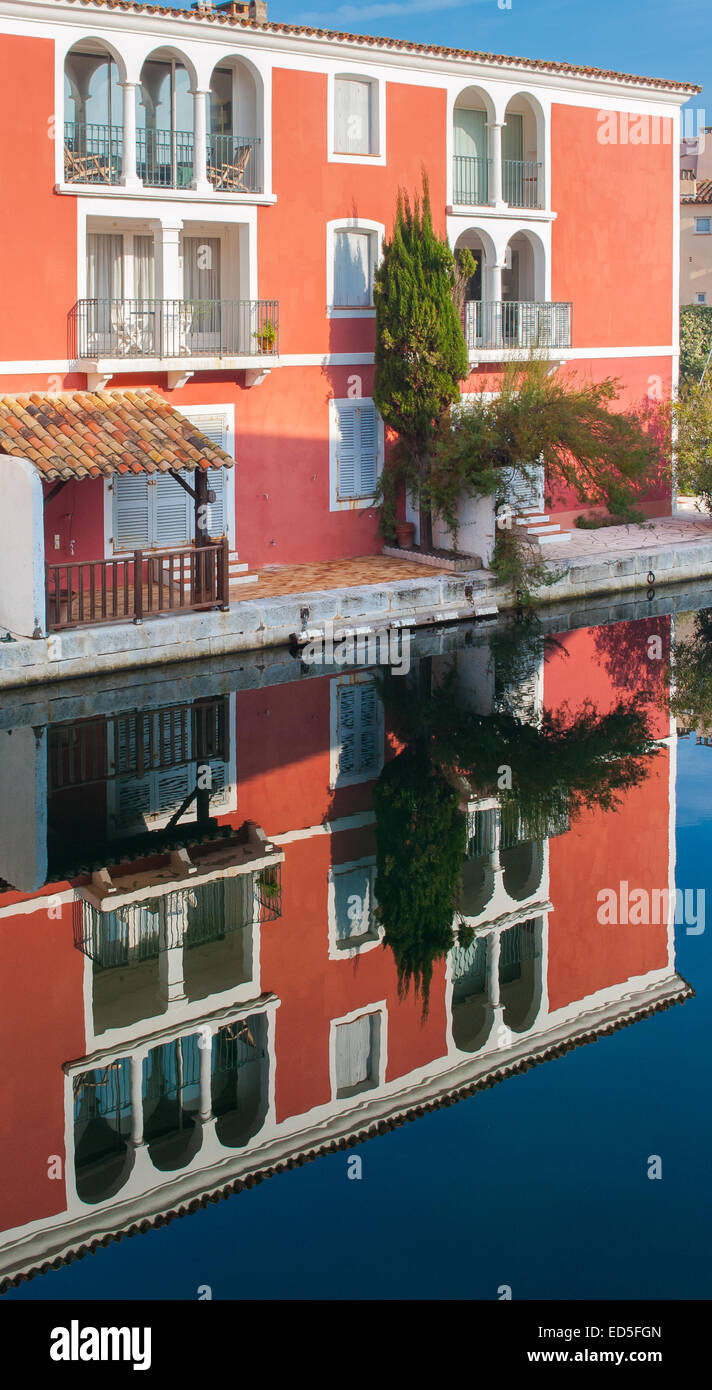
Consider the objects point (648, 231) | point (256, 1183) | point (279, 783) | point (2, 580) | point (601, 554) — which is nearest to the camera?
point (256, 1183)

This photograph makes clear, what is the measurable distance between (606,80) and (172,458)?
13.3 m

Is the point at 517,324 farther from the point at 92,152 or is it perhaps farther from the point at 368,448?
the point at 92,152

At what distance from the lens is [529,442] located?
2414cm

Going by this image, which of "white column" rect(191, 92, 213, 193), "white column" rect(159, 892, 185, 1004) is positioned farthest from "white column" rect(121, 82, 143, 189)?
"white column" rect(159, 892, 185, 1004)

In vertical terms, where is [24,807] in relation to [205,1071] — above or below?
above

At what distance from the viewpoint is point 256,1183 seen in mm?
9148

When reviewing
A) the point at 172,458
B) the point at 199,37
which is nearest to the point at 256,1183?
the point at 172,458

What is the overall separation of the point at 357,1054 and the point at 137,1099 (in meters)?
1.54

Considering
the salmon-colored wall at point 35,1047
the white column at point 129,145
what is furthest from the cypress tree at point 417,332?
the salmon-colored wall at point 35,1047

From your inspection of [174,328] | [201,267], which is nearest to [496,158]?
[201,267]

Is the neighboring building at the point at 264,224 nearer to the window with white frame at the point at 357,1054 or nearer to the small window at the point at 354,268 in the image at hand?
the small window at the point at 354,268

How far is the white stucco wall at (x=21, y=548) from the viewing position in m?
19.7
